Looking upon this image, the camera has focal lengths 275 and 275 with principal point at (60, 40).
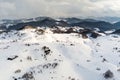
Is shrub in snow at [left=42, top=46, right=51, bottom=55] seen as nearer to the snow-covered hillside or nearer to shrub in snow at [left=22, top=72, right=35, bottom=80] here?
the snow-covered hillside

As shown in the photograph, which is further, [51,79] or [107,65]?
[107,65]

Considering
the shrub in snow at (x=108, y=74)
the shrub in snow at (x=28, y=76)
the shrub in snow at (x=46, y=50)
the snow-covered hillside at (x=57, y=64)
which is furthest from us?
the shrub in snow at (x=46, y=50)

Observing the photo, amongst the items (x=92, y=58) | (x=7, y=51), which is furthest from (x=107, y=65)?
(x=7, y=51)

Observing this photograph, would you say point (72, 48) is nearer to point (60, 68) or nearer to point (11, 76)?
point (60, 68)

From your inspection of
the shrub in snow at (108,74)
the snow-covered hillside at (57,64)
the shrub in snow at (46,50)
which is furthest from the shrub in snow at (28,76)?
the shrub in snow at (46,50)

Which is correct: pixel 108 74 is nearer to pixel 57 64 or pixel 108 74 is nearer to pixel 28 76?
pixel 57 64

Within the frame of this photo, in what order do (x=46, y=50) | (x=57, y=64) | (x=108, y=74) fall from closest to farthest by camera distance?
(x=108, y=74) → (x=57, y=64) → (x=46, y=50)

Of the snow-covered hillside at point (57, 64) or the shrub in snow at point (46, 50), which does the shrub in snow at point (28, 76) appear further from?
the shrub in snow at point (46, 50)

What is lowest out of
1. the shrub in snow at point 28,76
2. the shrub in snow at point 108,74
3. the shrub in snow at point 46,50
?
the shrub in snow at point 46,50

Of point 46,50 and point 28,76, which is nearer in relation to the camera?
point 28,76

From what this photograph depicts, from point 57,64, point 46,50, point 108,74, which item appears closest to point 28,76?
point 57,64

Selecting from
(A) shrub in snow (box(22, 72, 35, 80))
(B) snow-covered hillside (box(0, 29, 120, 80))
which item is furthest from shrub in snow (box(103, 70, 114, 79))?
(A) shrub in snow (box(22, 72, 35, 80))
